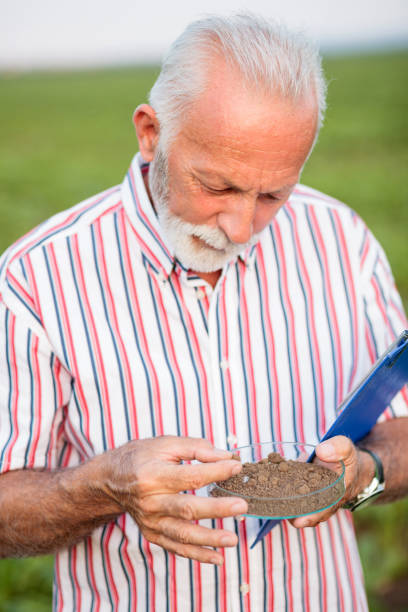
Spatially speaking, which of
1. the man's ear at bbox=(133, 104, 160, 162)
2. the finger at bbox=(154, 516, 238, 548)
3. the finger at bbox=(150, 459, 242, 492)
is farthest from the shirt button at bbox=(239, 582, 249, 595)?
the man's ear at bbox=(133, 104, 160, 162)

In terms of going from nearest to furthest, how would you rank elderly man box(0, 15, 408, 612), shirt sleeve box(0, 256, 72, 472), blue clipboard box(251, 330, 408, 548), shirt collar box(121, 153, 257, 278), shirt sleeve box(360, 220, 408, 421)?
1. blue clipboard box(251, 330, 408, 548)
2. elderly man box(0, 15, 408, 612)
3. shirt sleeve box(0, 256, 72, 472)
4. shirt collar box(121, 153, 257, 278)
5. shirt sleeve box(360, 220, 408, 421)

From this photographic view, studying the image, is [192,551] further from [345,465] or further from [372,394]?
[372,394]

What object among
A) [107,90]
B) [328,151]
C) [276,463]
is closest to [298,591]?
[276,463]

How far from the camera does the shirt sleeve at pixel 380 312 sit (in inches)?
80.7

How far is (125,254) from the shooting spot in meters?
1.97

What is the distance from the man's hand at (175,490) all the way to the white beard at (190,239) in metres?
0.57

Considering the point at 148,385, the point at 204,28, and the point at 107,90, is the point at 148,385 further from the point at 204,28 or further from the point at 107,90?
the point at 107,90

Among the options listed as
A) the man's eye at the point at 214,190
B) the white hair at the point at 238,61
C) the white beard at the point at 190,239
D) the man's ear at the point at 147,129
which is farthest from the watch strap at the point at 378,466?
the man's ear at the point at 147,129

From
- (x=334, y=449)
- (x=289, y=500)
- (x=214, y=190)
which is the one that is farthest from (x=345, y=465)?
(x=214, y=190)

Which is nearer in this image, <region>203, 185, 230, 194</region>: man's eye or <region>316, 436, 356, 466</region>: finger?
<region>316, 436, 356, 466</region>: finger

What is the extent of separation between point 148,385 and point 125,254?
0.41 metres

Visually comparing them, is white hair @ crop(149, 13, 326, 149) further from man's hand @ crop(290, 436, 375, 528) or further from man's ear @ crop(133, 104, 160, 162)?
man's hand @ crop(290, 436, 375, 528)

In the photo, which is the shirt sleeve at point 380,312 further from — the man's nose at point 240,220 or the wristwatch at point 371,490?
the man's nose at point 240,220

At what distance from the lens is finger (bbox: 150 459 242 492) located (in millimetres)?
1412
